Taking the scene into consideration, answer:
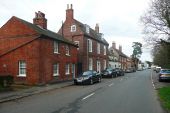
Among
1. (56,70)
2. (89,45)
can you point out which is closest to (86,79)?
(56,70)

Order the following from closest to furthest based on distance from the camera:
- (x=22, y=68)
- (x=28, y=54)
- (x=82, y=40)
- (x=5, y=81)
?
(x=5, y=81), (x=28, y=54), (x=22, y=68), (x=82, y=40)

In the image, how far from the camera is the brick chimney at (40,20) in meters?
34.7

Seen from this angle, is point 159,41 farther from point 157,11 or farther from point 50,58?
point 50,58

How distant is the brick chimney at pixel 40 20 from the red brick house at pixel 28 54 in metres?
3.51

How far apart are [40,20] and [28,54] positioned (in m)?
7.09

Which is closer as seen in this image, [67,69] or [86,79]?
[86,79]

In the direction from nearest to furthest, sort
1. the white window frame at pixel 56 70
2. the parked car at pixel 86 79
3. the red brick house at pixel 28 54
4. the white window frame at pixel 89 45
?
the red brick house at pixel 28 54 < the parked car at pixel 86 79 < the white window frame at pixel 56 70 < the white window frame at pixel 89 45

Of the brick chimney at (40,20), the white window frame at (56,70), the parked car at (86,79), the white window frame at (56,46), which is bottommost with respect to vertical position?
the parked car at (86,79)

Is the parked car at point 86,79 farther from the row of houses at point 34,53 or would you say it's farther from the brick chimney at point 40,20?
the brick chimney at point 40,20

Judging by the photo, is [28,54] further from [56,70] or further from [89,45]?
[89,45]

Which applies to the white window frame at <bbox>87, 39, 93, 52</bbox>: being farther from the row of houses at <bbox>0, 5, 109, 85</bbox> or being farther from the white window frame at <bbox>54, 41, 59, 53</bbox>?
the white window frame at <bbox>54, 41, 59, 53</bbox>

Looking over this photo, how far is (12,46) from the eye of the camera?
102ft

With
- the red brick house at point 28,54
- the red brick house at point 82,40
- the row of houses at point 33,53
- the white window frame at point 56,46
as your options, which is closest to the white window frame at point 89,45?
the red brick house at point 82,40

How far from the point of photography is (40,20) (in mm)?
34844
